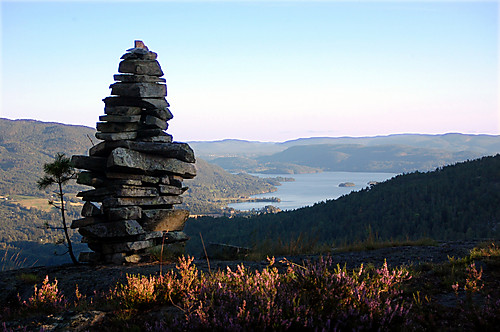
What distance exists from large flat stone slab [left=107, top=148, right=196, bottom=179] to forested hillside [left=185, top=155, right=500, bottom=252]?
1665 cm

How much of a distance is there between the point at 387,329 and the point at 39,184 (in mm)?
11666

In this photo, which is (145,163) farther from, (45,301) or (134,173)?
(45,301)

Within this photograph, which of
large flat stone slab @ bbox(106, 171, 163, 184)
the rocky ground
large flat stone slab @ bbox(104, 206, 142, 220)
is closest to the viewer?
the rocky ground

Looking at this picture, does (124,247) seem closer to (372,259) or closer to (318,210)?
(372,259)

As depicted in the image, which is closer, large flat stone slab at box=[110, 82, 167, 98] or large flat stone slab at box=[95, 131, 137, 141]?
large flat stone slab at box=[95, 131, 137, 141]

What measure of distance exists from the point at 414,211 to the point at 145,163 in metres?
34.4

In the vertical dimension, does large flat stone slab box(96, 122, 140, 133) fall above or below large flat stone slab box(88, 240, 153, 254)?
above

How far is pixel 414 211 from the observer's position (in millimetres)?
40281

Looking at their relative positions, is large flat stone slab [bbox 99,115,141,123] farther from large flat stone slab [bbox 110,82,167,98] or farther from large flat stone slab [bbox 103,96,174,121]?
large flat stone slab [bbox 110,82,167,98]

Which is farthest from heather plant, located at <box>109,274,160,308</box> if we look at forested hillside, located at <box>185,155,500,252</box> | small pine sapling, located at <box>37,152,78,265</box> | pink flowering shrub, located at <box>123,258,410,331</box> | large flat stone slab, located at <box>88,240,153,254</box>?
forested hillside, located at <box>185,155,500,252</box>

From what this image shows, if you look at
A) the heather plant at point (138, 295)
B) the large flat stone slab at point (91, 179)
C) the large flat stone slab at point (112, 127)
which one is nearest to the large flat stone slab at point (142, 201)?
the large flat stone slab at point (91, 179)

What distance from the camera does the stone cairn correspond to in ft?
37.7

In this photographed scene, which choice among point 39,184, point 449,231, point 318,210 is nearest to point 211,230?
point 318,210

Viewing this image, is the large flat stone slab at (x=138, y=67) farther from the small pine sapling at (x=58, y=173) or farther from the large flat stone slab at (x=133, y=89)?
the small pine sapling at (x=58, y=173)
